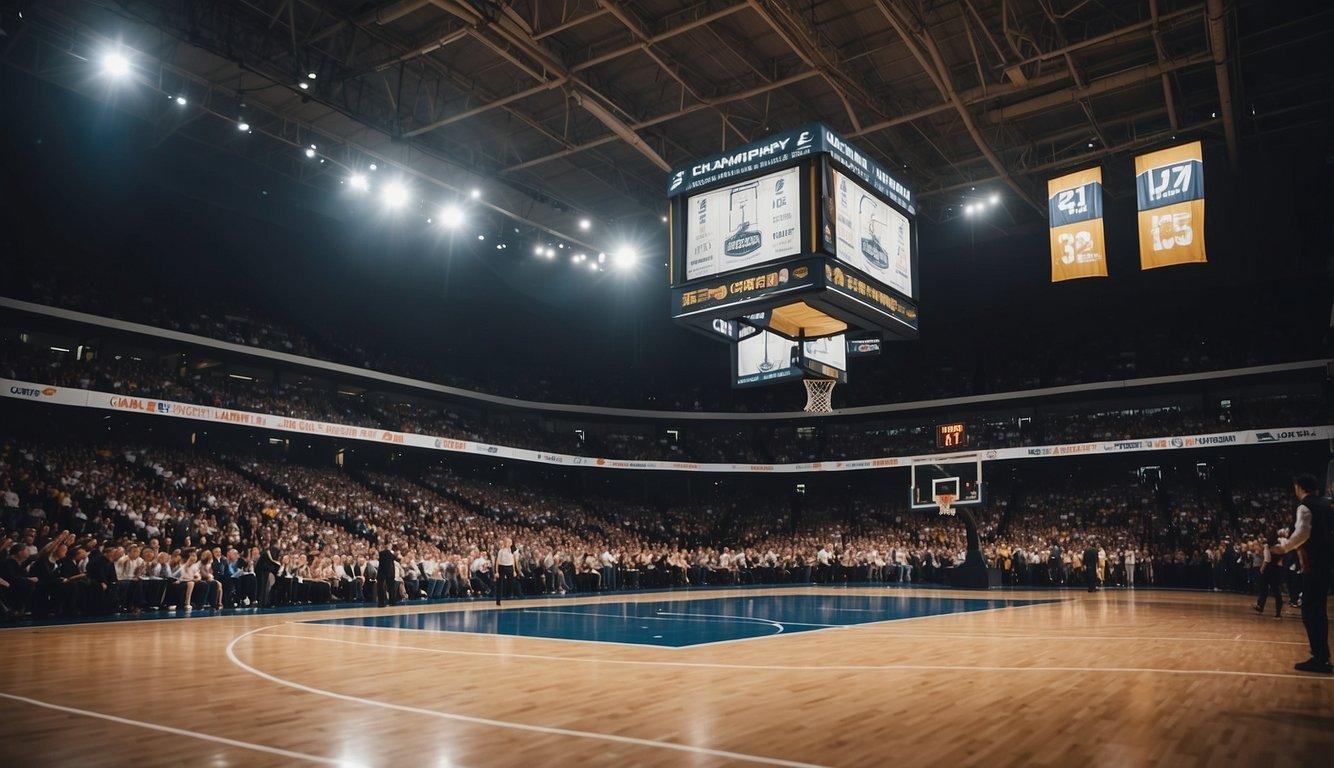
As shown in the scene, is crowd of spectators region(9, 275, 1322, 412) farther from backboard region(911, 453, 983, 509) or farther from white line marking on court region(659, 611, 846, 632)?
white line marking on court region(659, 611, 846, 632)

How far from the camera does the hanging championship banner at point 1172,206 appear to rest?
53.2 ft

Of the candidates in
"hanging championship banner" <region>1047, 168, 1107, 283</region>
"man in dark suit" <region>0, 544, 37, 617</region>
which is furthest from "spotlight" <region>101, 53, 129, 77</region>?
"hanging championship banner" <region>1047, 168, 1107, 283</region>

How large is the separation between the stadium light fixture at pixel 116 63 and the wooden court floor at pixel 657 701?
1149cm

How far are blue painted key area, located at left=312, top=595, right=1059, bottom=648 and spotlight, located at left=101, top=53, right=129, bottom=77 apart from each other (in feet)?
39.1

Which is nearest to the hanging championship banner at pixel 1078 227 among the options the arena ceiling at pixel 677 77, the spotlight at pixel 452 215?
the arena ceiling at pixel 677 77

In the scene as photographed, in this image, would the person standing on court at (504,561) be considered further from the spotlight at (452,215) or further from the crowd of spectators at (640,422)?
the crowd of spectators at (640,422)

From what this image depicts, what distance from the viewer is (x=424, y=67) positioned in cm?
1978

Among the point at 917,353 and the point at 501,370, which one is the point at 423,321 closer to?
the point at 501,370

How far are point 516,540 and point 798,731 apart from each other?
866 inches

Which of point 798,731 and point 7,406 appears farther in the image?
point 7,406

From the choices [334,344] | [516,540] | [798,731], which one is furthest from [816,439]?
[798,731]

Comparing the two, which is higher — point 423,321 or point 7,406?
point 423,321

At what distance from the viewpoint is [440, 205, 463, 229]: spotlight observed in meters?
24.1

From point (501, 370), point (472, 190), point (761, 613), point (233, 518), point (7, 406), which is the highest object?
point (472, 190)
